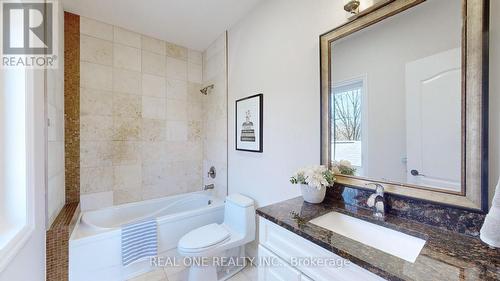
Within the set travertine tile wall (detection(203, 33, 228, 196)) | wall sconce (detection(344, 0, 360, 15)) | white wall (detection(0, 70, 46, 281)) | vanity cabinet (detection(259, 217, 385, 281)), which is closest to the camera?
vanity cabinet (detection(259, 217, 385, 281))

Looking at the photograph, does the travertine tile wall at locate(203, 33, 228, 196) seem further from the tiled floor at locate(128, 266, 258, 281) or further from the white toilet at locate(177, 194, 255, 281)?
the tiled floor at locate(128, 266, 258, 281)

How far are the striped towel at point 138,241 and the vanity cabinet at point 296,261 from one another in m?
1.23

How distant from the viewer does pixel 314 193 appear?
4.42 feet

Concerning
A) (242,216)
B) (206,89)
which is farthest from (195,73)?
(242,216)

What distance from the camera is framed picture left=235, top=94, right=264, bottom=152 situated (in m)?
2.04

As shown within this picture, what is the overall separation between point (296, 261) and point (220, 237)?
38.0 inches

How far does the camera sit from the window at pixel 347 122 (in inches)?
52.5

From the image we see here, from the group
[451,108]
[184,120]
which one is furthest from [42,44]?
[451,108]

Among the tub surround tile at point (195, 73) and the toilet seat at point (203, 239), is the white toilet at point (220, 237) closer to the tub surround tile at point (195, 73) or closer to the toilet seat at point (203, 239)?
the toilet seat at point (203, 239)

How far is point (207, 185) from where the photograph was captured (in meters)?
2.95

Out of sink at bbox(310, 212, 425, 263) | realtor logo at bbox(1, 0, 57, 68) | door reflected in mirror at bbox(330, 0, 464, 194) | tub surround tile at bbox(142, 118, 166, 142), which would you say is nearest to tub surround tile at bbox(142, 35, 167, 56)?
tub surround tile at bbox(142, 118, 166, 142)

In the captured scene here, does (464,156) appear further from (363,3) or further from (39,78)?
(39,78)

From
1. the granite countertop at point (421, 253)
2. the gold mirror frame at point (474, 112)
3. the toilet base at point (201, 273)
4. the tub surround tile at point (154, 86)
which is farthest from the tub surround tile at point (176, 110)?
the gold mirror frame at point (474, 112)

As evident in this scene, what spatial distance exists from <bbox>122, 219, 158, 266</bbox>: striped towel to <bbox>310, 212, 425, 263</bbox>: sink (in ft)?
5.21
